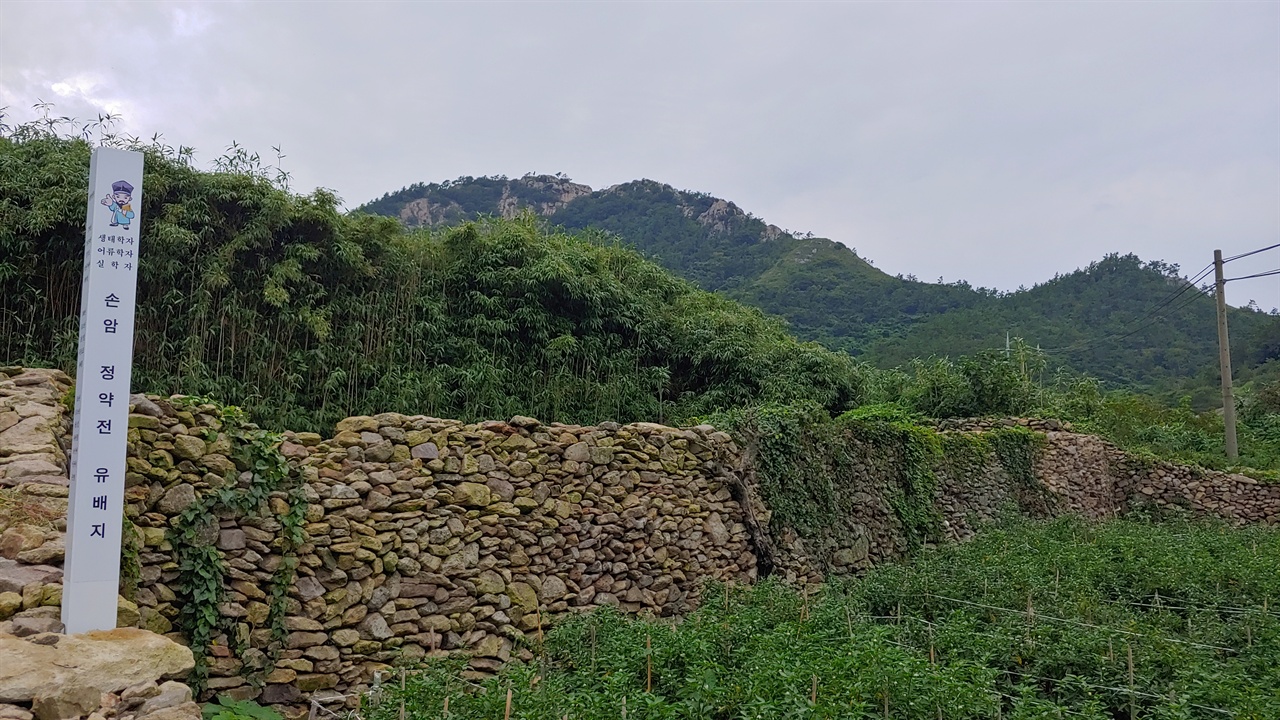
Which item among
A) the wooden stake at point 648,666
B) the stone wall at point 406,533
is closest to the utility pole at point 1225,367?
the stone wall at point 406,533

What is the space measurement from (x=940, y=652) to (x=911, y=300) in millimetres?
29027

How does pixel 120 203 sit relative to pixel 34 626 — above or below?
above

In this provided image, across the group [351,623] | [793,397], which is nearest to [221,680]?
[351,623]

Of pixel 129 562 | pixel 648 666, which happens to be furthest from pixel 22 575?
pixel 648 666

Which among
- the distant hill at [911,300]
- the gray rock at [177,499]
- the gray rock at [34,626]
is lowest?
the gray rock at [34,626]

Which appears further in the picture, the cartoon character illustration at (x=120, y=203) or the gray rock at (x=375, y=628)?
the gray rock at (x=375, y=628)

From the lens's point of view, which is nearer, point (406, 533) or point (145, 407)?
point (145, 407)

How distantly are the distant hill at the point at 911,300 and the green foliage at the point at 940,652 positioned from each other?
64.1 feet

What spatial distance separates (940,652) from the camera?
5.45 meters

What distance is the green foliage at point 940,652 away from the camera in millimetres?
3949

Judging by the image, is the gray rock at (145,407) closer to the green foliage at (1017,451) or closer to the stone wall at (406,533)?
the stone wall at (406,533)

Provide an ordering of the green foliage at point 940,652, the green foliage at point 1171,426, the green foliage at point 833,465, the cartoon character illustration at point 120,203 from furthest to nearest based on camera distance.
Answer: the green foliage at point 1171,426
the green foliage at point 833,465
the green foliage at point 940,652
the cartoon character illustration at point 120,203

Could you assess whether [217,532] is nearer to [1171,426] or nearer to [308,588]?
[308,588]

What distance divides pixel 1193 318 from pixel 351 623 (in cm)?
3763
